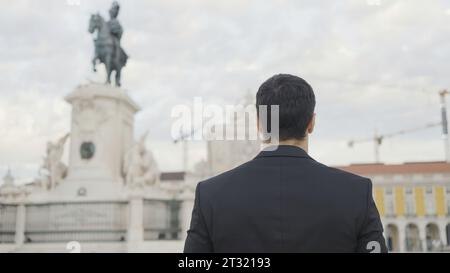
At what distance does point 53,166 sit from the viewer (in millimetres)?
14180

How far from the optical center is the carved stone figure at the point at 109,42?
1514cm

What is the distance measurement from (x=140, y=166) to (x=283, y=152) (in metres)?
13.1

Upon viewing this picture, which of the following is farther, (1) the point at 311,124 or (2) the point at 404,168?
(2) the point at 404,168

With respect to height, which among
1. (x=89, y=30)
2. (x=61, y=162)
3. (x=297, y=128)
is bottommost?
(x=297, y=128)

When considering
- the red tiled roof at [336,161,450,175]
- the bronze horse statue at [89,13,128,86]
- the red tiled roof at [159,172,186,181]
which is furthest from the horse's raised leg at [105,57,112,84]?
the red tiled roof at [159,172,186,181]

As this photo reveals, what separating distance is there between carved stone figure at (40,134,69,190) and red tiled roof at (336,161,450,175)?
22135 mm

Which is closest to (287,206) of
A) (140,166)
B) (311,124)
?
(311,124)

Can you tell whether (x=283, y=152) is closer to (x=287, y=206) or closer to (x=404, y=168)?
(x=287, y=206)

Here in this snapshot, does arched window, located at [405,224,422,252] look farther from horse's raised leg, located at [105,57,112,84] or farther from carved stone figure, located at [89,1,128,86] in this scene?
horse's raised leg, located at [105,57,112,84]

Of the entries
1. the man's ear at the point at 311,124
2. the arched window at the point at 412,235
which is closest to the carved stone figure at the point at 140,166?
the man's ear at the point at 311,124

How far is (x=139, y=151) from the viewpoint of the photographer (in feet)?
47.4

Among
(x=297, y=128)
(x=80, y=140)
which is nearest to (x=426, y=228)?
(x=80, y=140)

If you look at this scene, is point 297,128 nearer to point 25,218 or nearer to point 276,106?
point 276,106
